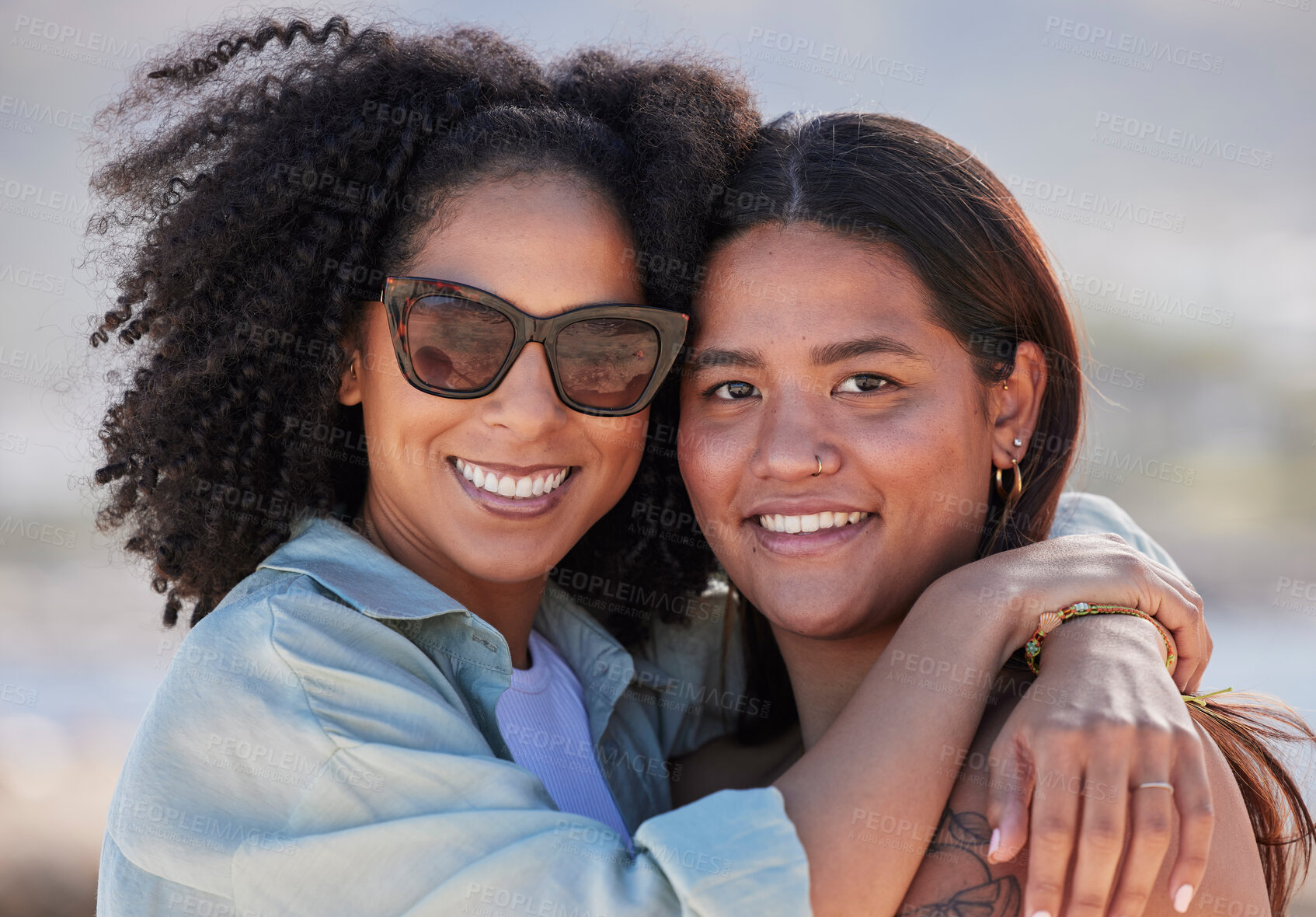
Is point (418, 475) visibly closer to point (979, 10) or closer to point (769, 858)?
point (769, 858)

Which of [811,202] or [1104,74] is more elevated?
[1104,74]

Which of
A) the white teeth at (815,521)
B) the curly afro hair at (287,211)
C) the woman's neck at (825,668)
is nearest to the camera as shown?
A: the white teeth at (815,521)

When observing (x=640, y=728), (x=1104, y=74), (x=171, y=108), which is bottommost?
(x=640, y=728)

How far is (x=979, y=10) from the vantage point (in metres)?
13.0

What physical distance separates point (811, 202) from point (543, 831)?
62.7 inches

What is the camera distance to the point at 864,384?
247cm

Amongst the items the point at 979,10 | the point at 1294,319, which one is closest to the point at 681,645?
the point at 979,10

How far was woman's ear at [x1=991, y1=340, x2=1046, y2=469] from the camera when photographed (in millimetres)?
2611

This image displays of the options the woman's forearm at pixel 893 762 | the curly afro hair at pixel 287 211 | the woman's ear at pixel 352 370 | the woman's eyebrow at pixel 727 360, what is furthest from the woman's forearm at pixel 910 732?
the woman's ear at pixel 352 370

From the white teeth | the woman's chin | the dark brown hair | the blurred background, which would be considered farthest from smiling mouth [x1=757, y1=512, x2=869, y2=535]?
the blurred background

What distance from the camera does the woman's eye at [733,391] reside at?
2.59m

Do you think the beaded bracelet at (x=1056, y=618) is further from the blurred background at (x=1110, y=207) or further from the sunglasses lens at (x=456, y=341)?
the blurred background at (x=1110, y=207)

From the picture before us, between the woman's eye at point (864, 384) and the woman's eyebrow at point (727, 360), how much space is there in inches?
7.7

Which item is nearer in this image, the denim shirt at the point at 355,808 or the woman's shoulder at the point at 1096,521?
the denim shirt at the point at 355,808
